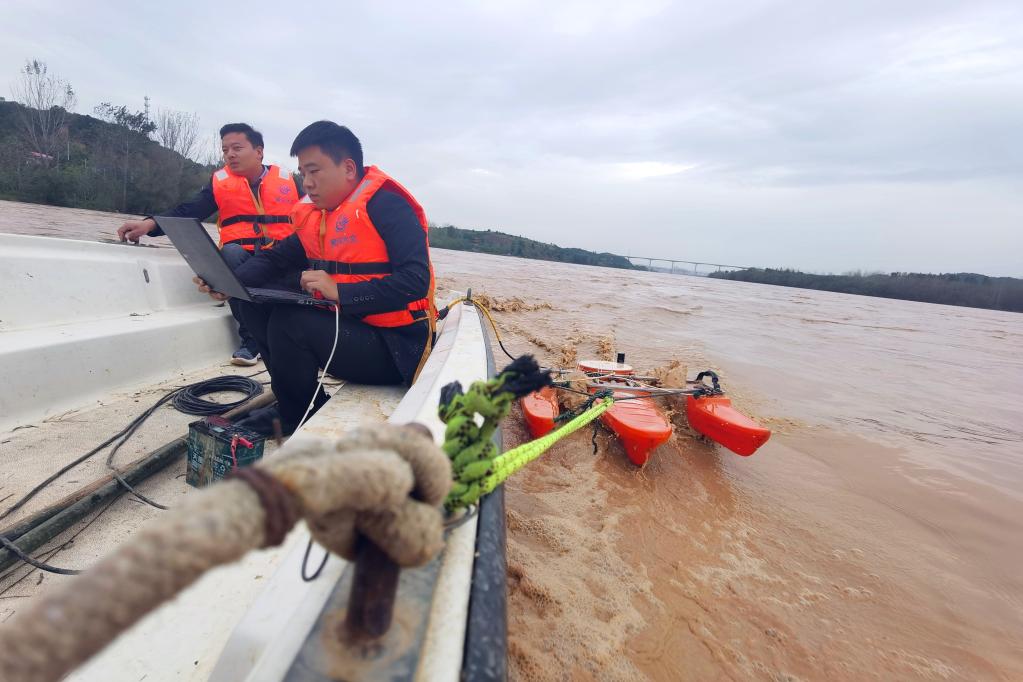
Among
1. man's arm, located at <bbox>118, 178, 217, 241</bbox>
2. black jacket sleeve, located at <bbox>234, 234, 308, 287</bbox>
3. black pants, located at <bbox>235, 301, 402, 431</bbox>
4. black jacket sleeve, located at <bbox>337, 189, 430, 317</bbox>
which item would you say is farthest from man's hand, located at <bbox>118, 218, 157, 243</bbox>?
black jacket sleeve, located at <bbox>337, 189, 430, 317</bbox>

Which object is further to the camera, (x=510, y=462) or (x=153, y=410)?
(x=153, y=410)

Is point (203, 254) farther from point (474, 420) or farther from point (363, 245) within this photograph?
point (474, 420)

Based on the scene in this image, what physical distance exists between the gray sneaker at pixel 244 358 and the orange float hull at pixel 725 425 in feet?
9.98

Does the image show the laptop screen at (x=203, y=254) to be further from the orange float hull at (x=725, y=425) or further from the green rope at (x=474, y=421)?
the orange float hull at (x=725, y=425)

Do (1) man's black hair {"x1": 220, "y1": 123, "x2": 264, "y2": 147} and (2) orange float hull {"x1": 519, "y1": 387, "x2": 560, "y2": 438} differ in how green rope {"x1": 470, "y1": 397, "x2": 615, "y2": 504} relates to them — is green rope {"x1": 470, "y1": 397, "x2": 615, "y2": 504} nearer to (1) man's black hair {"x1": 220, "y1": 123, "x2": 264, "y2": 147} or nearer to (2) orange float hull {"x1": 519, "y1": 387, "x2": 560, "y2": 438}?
(2) orange float hull {"x1": 519, "y1": 387, "x2": 560, "y2": 438}

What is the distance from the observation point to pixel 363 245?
2166mm

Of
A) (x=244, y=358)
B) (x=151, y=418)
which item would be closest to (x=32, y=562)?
(x=151, y=418)

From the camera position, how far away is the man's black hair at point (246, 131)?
11.0 feet

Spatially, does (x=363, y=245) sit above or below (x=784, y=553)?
above

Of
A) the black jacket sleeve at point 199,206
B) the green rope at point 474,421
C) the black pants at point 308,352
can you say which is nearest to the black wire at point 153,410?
the black pants at point 308,352

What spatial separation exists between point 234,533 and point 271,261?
255 centimetres

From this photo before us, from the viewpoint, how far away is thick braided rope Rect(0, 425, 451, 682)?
355 mm

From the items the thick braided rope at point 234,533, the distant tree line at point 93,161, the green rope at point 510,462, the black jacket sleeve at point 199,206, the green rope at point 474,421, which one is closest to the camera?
the thick braided rope at point 234,533

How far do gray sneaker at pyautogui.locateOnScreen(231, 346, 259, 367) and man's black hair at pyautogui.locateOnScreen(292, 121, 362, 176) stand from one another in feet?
5.85
